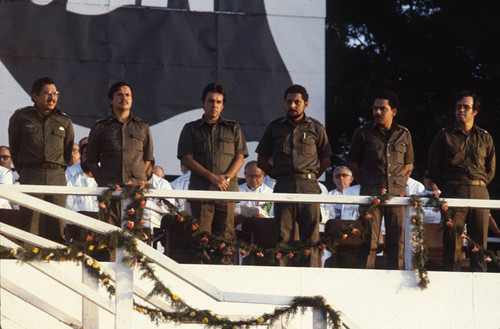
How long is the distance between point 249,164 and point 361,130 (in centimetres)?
207

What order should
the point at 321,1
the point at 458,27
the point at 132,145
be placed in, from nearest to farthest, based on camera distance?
the point at 132,145 → the point at 321,1 → the point at 458,27

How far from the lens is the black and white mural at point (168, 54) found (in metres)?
9.74

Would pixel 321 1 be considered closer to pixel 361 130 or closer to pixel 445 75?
pixel 361 130

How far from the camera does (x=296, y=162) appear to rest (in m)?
6.98

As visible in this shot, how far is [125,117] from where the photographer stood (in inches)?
273

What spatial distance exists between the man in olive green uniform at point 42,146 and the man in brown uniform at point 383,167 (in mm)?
2388

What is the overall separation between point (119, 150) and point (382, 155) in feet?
6.98

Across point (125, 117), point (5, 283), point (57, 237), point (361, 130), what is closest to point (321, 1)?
point (361, 130)

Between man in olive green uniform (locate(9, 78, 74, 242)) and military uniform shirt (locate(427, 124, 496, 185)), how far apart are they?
3.05 meters

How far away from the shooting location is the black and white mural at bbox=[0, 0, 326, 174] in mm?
9742

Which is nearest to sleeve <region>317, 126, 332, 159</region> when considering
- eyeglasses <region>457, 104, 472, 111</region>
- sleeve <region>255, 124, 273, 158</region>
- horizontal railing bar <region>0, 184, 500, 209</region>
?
sleeve <region>255, 124, 273, 158</region>

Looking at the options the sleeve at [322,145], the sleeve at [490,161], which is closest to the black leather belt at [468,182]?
the sleeve at [490,161]

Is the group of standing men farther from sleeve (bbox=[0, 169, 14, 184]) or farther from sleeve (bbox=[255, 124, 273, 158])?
sleeve (bbox=[0, 169, 14, 184])

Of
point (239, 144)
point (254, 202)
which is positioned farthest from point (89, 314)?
point (254, 202)
